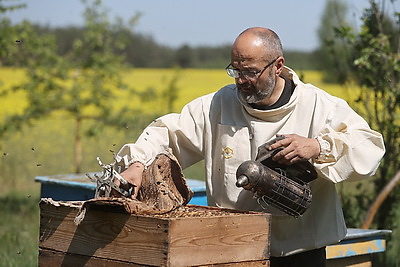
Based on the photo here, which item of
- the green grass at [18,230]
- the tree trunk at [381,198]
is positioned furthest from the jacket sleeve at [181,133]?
the tree trunk at [381,198]

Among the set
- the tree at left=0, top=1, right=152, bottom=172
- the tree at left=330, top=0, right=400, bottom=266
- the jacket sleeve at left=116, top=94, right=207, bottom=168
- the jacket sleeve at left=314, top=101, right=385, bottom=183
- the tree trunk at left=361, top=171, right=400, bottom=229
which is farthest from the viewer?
the tree at left=0, top=1, right=152, bottom=172

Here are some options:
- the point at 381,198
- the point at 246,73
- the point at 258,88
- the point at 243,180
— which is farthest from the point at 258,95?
the point at 381,198

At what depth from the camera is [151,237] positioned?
3820mm

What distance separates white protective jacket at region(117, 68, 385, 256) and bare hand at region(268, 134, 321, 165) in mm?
193

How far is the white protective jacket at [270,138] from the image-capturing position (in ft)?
14.7

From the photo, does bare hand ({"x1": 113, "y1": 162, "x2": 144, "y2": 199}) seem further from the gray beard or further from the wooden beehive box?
the gray beard

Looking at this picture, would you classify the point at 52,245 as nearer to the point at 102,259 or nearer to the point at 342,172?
the point at 102,259

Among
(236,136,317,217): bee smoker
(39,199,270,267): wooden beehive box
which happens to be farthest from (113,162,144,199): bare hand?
(236,136,317,217): bee smoker

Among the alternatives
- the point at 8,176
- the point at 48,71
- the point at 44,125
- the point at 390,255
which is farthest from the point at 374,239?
the point at 44,125

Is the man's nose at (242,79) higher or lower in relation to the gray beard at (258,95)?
higher

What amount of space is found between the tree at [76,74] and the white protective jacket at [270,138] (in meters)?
7.75

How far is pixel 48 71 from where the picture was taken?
12711 mm

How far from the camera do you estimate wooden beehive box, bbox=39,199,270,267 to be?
381 centimetres

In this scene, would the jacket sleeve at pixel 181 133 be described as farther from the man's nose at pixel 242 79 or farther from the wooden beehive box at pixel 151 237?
the wooden beehive box at pixel 151 237
